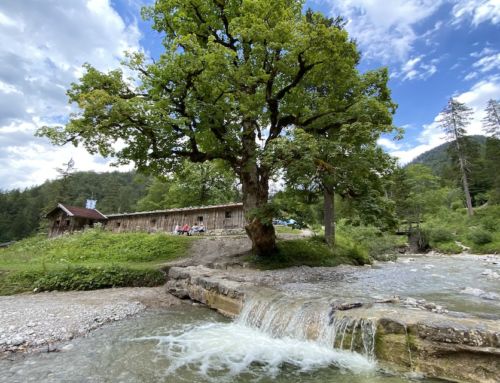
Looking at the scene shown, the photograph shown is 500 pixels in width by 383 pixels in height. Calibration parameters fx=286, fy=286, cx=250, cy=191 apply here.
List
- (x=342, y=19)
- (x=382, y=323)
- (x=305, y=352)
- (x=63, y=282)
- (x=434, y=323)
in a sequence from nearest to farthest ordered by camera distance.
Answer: (x=434, y=323), (x=382, y=323), (x=305, y=352), (x=63, y=282), (x=342, y=19)

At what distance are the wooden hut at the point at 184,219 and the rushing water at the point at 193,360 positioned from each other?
2126 centimetres

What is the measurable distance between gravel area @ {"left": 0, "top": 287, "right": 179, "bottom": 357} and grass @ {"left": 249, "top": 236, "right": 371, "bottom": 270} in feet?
18.5

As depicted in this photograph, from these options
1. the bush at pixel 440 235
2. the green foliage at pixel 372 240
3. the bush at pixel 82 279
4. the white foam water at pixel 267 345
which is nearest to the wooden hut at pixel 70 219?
the bush at pixel 82 279

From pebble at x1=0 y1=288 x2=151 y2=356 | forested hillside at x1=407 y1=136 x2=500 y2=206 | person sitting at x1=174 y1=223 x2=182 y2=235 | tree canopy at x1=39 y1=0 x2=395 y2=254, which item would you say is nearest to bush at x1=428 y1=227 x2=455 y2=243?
forested hillside at x1=407 y1=136 x2=500 y2=206

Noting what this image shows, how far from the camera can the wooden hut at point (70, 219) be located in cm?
3575

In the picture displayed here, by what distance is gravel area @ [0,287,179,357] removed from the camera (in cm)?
627

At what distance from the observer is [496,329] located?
13.7 ft

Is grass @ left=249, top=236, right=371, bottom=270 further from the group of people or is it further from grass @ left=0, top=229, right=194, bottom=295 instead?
the group of people

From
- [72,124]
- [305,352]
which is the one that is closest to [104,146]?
[72,124]

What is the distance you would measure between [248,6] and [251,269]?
11886mm

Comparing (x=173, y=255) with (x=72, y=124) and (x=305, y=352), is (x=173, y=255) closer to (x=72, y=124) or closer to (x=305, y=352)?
(x=72, y=124)

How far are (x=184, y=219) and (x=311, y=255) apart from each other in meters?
17.8

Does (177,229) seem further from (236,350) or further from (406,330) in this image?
(406,330)

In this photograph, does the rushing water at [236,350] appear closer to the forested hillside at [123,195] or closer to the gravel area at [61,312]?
the gravel area at [61,312]
